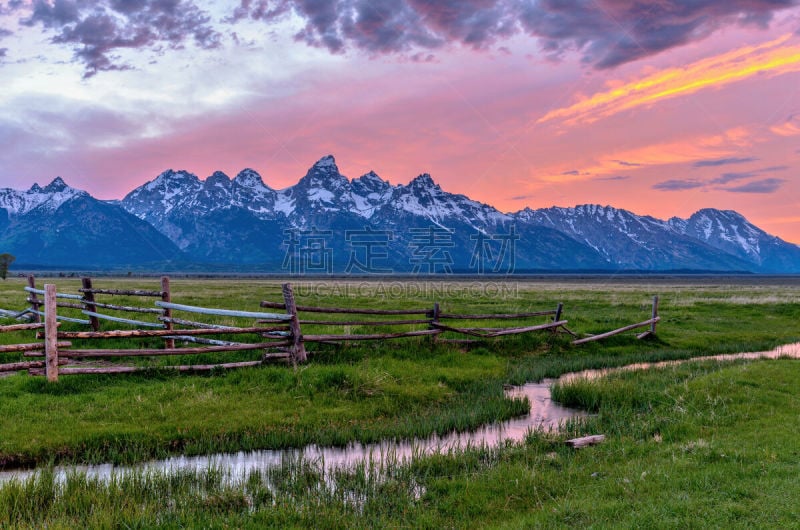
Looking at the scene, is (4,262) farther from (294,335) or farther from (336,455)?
(336,455)

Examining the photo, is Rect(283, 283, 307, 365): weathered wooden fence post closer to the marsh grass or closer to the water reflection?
the marsh grass

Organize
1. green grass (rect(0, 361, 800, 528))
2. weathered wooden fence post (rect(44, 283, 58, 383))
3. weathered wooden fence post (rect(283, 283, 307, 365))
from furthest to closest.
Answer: weathered wooden fence post (rect(283, 283, 307, 365)) → weathered wooden fence post (rect(44, 283, 58, 383)) → green grass (rect(0, 361, 800, 528))

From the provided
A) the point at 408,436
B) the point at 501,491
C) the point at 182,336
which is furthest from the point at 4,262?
the point at 501,491

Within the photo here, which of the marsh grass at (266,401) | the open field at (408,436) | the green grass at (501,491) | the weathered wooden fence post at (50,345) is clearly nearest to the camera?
the green grass at (501,491)

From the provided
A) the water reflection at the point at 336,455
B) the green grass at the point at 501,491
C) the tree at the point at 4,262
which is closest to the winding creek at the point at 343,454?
the water reflection at the point at 336,455

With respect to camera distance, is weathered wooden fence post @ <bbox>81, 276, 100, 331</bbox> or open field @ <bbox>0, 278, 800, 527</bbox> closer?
open field @ <bbox>0, 278, 800, 527</bbox>

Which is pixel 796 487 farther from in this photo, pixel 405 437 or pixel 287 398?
pixel 287 398

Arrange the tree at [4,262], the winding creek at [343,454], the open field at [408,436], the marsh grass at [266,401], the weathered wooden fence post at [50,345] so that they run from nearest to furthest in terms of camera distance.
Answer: the open field at [408,436] < the winding creek at [343,454] < the marsh grass at [266,401] < the weathered wooden fence post at [50,345] < the tree at [4,262]

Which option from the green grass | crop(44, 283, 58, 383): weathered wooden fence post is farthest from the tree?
the green grass

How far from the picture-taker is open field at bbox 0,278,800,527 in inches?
230

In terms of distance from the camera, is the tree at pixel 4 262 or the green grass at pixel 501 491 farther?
the tree at pixel 4 262

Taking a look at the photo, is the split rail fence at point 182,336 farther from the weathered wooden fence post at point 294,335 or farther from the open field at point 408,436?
the open field at point 408,436

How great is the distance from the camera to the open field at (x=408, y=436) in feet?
19.2

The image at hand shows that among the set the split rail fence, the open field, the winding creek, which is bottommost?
the winding creek
